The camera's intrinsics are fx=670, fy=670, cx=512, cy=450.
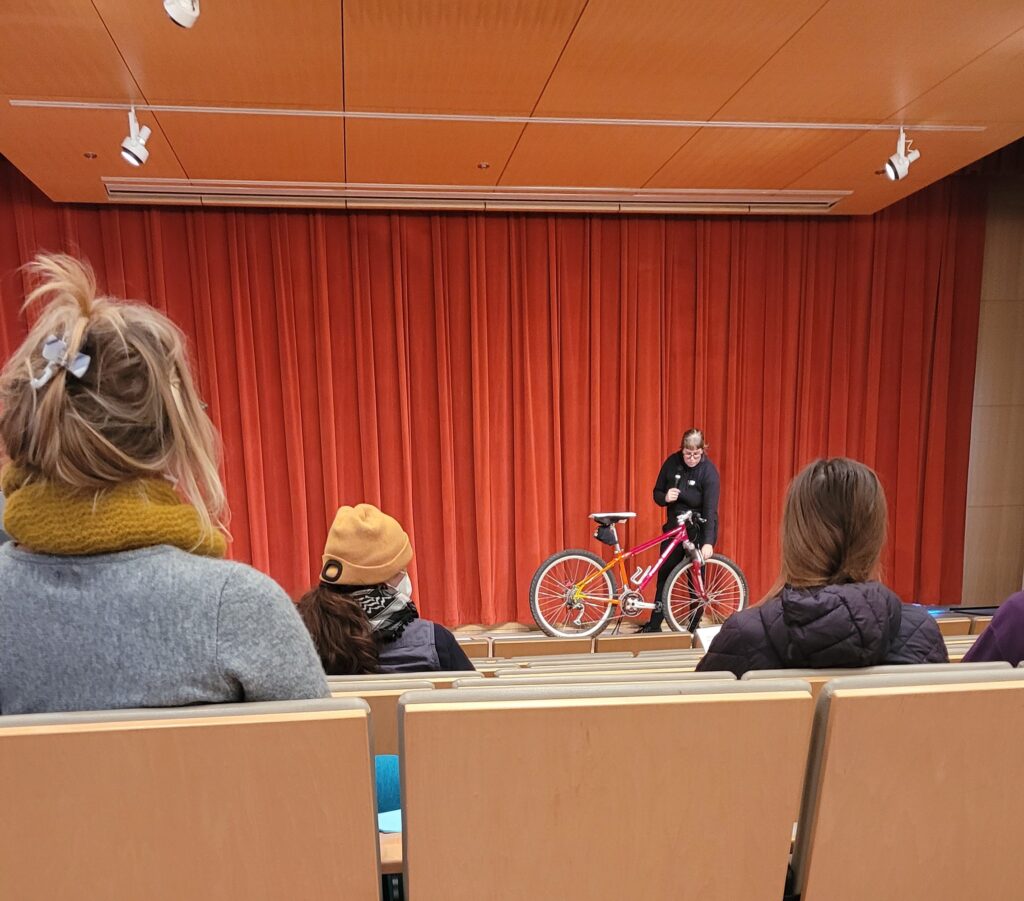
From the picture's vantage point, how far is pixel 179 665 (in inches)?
31.9

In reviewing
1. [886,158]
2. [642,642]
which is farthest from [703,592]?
[886,158]

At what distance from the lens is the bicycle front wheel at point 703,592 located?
452 centimetres

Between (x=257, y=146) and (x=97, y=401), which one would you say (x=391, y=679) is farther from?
(x=257, y=146)

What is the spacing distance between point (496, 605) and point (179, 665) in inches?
164

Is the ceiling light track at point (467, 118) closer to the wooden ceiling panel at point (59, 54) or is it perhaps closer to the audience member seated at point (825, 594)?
the wooden ceiling panel at point (59, 54)

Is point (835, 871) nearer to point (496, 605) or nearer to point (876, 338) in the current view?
point (496, 605)

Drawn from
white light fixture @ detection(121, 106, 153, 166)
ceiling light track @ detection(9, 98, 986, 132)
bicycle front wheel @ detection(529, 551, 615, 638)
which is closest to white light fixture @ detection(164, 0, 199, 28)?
ceiling light track @ detection(9, 98, 986, 132)

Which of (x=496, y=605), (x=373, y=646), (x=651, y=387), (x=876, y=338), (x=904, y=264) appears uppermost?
(x=904, y=264)

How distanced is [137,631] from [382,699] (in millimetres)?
534

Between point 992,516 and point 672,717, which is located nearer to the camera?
point 672,717

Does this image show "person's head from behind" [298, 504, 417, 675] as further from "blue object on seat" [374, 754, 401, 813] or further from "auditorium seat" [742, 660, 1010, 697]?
"auditorium seat" [742, 660, 1010, 697]

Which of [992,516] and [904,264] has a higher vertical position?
[904,264]

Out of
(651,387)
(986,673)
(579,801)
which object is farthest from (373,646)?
(651,387)

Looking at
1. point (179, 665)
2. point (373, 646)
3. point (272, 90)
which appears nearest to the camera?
point (179, 665)
